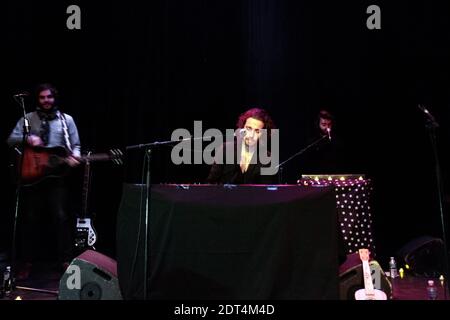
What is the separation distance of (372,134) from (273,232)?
160 inches

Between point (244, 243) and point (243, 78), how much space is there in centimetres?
378

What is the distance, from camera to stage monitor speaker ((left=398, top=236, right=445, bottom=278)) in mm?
5199

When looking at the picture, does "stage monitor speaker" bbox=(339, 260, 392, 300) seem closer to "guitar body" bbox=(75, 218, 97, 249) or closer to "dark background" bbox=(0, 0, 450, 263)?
"dark background" bbox=(0, 0, 450, 263)

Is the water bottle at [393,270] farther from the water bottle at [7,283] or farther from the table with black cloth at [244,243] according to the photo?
the water bottle at [7,283]

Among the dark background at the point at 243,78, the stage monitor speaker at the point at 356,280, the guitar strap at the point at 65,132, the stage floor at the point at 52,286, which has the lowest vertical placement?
the stage floor at the point at 52,286

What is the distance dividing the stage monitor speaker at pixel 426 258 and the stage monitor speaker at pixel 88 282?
138 inches

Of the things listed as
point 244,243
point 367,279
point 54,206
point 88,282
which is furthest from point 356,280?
point 54,206

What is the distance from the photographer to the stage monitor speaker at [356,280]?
318 centimetres

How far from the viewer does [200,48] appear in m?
6.11

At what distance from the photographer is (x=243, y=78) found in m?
6.17

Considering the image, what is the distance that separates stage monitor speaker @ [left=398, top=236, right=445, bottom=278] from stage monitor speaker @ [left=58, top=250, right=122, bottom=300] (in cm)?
350

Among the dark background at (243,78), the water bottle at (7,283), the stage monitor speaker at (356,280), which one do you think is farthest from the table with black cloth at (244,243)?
the dark background at (243,78)

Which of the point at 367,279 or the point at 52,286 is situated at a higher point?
the point at 367,279

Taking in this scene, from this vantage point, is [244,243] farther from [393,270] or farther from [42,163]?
[393,270]
